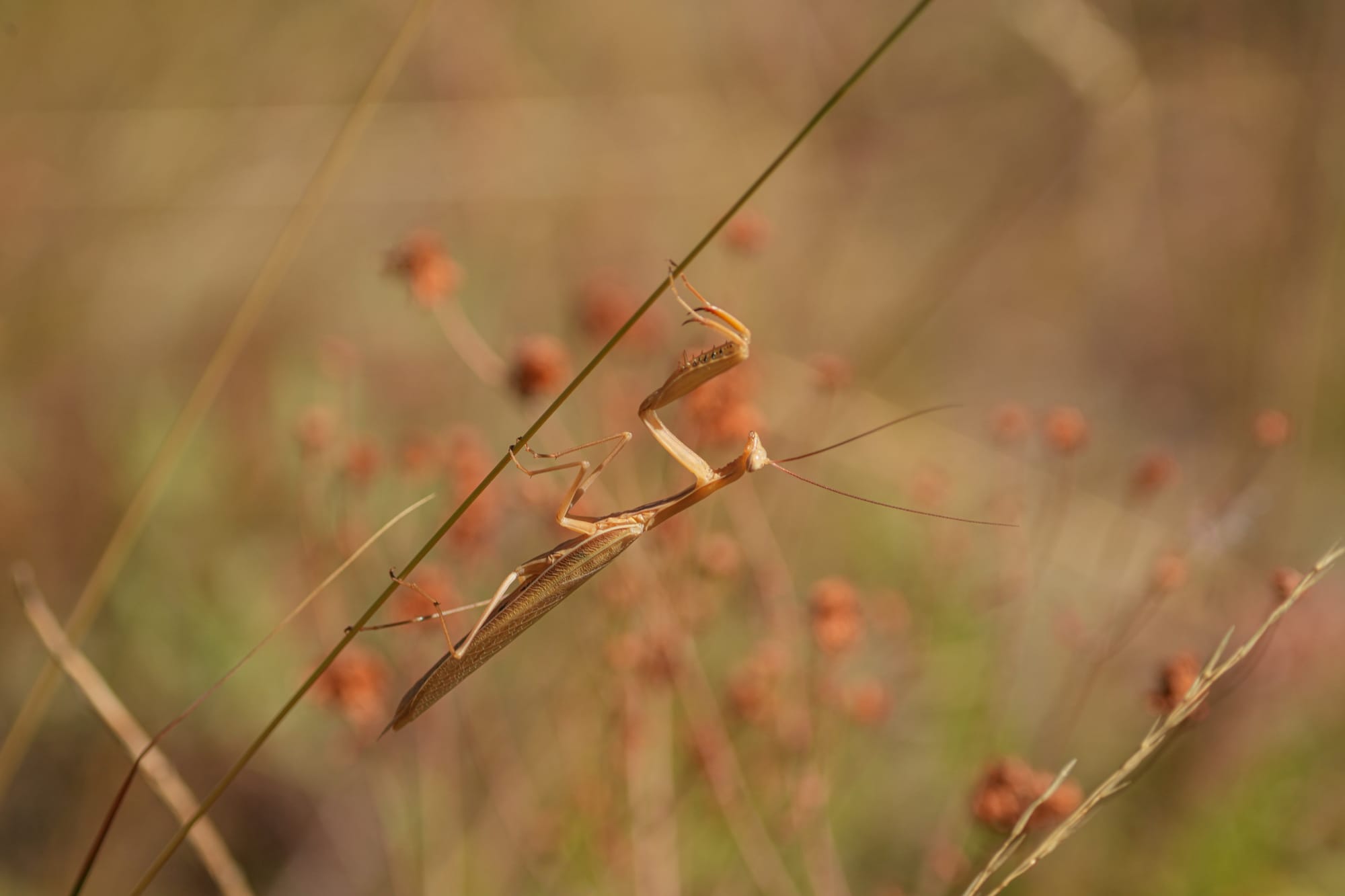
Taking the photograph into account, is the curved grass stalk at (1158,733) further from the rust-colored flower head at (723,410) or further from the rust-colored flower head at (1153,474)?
the rust-colored flower head at (723,410)

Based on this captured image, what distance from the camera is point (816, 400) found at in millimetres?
5707

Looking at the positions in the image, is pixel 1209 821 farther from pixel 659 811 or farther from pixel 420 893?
pixel 420 893

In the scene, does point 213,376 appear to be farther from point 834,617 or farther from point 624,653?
point 834,617

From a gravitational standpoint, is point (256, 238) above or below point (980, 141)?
above

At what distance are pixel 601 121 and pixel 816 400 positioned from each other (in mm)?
3537

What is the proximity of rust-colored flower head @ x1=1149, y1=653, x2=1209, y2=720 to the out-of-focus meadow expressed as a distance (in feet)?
0.12

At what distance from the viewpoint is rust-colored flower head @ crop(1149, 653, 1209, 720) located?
2785mm

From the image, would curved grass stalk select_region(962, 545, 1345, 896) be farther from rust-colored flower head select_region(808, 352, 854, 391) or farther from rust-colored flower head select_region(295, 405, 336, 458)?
rust-colored flower head select_region(295, 405, 336, 458)

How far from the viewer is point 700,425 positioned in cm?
417

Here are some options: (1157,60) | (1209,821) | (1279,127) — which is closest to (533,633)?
(1209,821)

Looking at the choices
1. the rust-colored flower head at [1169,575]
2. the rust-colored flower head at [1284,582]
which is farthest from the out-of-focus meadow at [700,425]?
the rust-colored flower head at [1284,582]

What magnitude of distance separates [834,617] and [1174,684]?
1.25 m

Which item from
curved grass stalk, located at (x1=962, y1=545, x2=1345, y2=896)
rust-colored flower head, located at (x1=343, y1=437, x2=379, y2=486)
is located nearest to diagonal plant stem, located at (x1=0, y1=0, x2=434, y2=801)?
rust-colored flower head, located at (x1=343, y1=437, x2=379, y2=486)

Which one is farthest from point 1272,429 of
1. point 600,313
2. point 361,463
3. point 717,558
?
point 361,463
